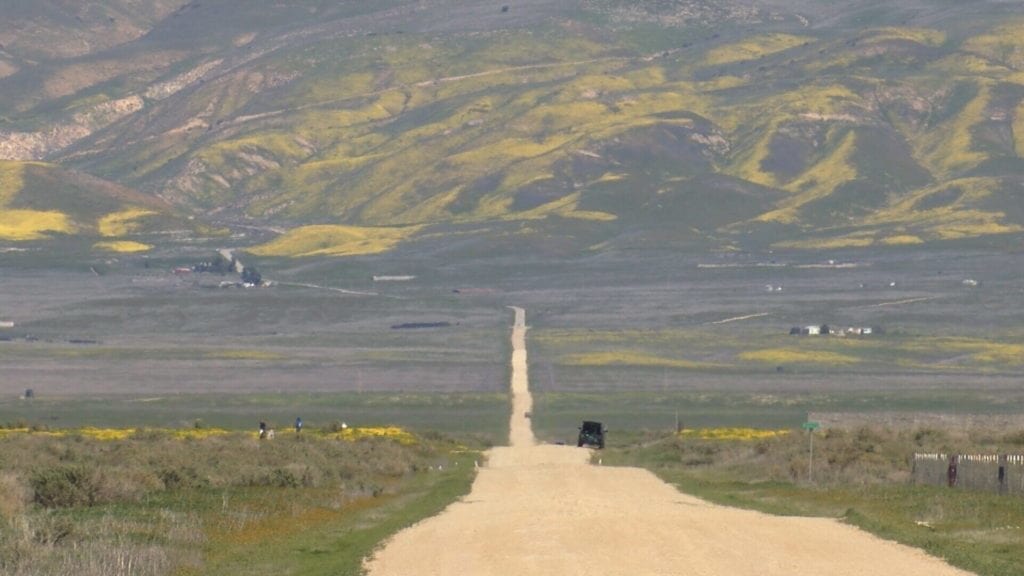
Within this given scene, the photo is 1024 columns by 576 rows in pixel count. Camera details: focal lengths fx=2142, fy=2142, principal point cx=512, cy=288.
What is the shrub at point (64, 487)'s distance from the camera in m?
37.7

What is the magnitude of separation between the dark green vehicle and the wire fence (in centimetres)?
2616

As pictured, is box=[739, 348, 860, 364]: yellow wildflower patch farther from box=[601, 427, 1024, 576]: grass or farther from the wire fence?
the wire fence

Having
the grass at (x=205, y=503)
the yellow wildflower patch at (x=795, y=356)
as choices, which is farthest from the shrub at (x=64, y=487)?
the yellow wildflower patch at (x=795, y=356)

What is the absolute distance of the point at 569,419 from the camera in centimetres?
8481

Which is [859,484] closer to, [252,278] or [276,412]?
[276,412]

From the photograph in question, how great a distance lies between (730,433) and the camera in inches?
2886

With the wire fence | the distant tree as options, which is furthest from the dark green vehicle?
the distant tree

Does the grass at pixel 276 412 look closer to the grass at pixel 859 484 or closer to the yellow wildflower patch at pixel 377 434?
the yellow wildflower patch at pixel 377 434

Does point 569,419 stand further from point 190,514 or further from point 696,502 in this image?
point 190,514

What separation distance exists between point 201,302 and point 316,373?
202 ft

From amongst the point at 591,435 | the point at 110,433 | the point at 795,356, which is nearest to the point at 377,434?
the point at 591,435

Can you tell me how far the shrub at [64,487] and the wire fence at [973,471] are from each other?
1705 cm

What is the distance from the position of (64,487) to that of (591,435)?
3631 cm

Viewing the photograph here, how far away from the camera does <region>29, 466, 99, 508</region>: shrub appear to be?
3772 centimetres
